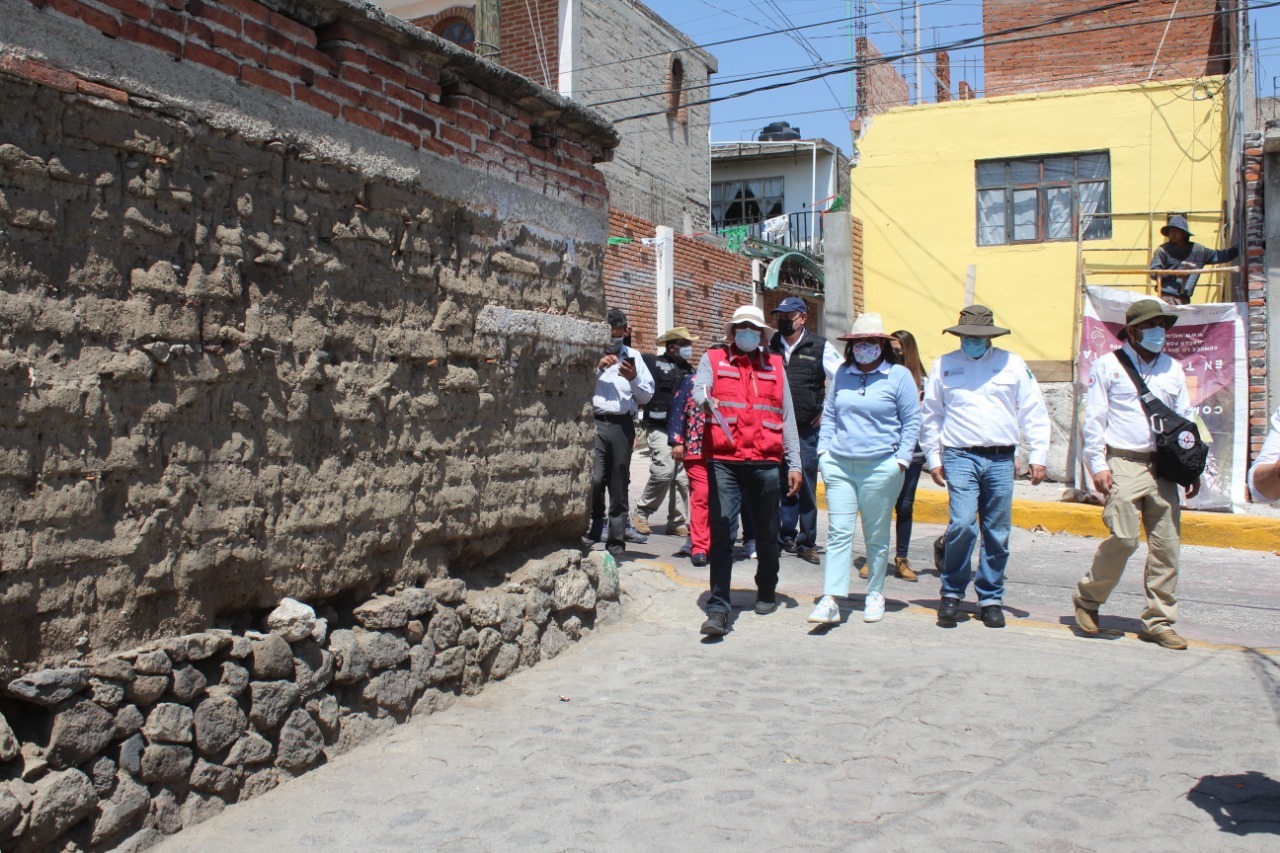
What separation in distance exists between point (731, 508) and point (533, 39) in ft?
51.8

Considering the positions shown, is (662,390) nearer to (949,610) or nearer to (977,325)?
(977,325)

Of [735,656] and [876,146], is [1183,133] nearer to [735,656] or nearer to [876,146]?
[876,146]

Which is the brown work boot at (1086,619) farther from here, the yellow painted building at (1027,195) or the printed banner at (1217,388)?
the yellow painted building at (1027,195)

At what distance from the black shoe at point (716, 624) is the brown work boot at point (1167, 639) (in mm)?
2222

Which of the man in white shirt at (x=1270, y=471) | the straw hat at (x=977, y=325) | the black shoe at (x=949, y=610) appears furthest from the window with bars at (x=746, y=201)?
the man in white shirt at (x=1270, y=471)

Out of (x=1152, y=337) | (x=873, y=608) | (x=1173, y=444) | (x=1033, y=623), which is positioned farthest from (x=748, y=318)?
(x=1033, y=623)

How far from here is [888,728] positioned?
180 inches

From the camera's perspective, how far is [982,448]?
19.9 ft

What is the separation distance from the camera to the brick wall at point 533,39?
64.4ft

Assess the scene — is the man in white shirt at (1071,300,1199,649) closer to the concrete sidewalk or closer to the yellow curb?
the concrete sidewalk

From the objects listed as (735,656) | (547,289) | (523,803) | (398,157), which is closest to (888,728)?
(735,656)

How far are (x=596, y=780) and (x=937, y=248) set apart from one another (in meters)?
13.2

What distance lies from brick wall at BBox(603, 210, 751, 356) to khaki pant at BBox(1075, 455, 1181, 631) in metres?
10.0

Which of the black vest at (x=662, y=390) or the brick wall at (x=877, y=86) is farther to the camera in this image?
the brick wall at (x=877, y=86)
